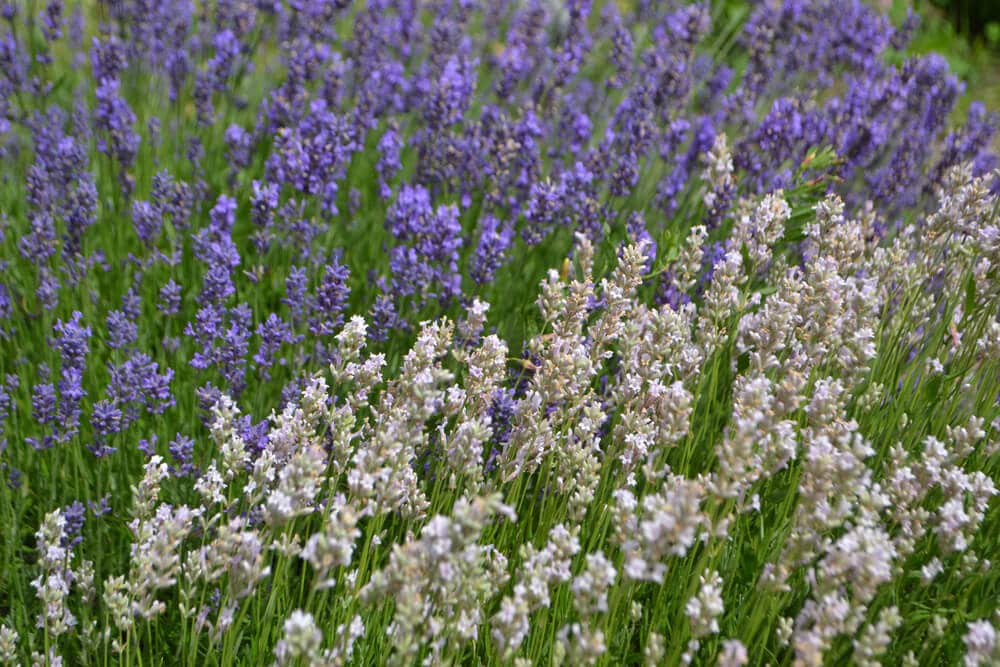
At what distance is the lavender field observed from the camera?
1.81 m

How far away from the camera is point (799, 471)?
8.02ft

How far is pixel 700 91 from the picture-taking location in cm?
526

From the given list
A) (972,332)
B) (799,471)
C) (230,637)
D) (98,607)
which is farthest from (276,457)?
(972,332)

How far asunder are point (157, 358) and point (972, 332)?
95.5 inches

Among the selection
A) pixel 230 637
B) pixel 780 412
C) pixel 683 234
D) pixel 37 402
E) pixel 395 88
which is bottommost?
pixel 230 637

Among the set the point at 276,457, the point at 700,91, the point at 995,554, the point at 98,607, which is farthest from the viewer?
the point at 700,91

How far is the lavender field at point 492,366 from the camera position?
1.81 metres

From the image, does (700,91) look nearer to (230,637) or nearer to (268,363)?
(268,363)

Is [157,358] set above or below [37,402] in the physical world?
above

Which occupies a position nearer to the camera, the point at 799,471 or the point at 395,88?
the point at 799,471

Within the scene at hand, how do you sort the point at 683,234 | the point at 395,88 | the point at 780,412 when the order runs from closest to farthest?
the point at 780,412
the point at 683,234
the point at 395,88

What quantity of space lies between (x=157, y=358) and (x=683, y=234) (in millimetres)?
1722

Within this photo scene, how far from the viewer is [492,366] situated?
209 centimetres

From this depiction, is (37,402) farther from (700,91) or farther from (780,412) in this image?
(700,91)
